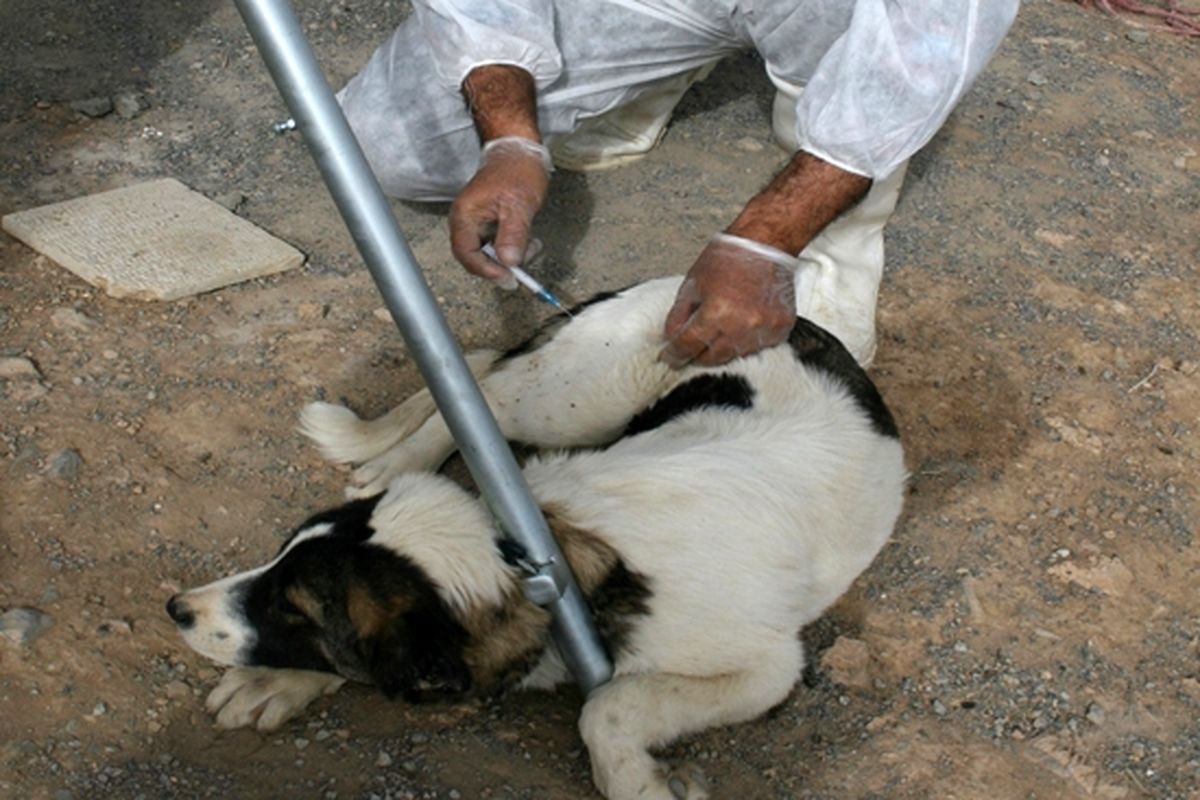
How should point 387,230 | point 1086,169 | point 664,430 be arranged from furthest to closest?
1. point 1086,169
2. point 664,430
3. point 387,230

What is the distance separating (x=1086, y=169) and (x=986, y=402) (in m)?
1.91

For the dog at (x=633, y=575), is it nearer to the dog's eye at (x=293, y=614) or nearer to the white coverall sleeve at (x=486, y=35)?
the dog's eye at (x=293, y=614)

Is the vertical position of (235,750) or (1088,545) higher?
(235,750)

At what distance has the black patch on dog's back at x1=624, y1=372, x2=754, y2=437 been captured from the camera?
341 centimetres

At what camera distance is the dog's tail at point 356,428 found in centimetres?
362

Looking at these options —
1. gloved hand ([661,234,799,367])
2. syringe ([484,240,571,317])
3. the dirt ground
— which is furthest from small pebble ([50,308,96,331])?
gloved hand ([661,234,799,367])

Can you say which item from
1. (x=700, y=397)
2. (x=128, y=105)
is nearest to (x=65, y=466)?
(x=700, y=397)

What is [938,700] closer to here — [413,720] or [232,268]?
[413,720]

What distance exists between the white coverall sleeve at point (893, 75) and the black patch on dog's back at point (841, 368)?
44 centimetres

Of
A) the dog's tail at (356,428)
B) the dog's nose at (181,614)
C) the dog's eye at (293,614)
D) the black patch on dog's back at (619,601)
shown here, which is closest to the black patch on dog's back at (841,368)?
the black patch on dog's back at (619,601)

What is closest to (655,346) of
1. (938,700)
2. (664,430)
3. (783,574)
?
(664,430)

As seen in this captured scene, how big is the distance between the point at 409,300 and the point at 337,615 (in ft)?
2.46

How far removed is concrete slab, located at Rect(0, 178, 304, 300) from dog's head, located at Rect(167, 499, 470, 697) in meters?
1.56

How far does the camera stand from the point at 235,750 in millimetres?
2807
